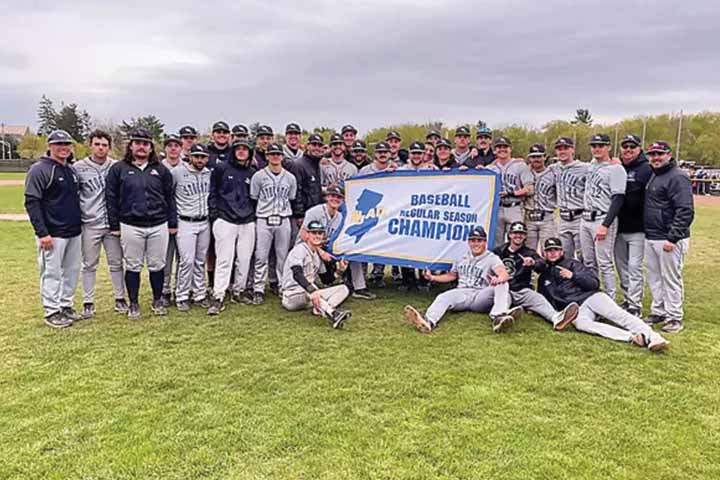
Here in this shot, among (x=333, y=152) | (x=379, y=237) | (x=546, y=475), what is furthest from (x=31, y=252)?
(x=546, y=475)

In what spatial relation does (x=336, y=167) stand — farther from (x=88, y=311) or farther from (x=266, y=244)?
(x=88, y=311)

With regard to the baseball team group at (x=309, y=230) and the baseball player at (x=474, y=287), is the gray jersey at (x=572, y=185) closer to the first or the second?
the baseball team group at (x=309, y=230)

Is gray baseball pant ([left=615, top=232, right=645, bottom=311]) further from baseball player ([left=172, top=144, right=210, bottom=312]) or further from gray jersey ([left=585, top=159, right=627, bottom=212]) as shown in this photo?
baseball player ([left=172, top=144, right=210, bottom=312])

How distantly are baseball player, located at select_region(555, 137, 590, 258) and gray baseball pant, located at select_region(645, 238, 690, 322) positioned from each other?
83 cm

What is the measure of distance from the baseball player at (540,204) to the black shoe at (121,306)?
198 inches

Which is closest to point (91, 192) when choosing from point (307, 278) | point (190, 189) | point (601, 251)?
point (190, 189)

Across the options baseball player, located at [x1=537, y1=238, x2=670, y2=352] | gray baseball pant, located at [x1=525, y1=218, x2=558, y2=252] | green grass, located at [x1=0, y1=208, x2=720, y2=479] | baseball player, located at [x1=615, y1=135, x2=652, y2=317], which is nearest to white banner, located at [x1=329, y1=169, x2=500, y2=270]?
baseball player, located at [x1=537, y1=238, x2=670, y2=352]

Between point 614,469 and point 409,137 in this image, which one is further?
point 409,137

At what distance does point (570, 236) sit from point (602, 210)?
0.55m

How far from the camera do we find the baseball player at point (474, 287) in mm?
5762

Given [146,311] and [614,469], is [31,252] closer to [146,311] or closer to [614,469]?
[146,311]

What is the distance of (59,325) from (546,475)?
5123 mm

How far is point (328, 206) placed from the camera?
22.8 ft

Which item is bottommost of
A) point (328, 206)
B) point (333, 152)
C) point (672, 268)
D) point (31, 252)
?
point (31, 252)
